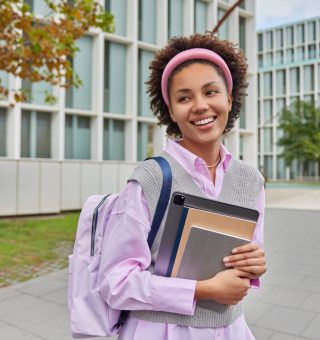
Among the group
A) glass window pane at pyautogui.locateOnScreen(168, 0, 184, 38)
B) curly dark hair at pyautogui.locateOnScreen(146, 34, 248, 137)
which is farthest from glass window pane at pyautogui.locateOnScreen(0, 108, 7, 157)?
curly dark hair at pyautogui.locateOnScreen(146, 34, 248, 137)

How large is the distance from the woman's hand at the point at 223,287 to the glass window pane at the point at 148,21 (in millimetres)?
17281

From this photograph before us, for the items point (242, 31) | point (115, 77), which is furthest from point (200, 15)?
point (115, 77)

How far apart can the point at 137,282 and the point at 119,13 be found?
16.9 metres

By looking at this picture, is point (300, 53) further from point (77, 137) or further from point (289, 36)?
point (77, 137)

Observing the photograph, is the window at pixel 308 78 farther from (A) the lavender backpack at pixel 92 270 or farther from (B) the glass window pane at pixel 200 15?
(A) the lavender backpack at pixel 92 270

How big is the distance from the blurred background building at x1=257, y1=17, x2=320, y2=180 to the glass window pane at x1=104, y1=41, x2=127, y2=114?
40.9 metres

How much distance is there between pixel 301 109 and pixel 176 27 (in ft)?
86.9

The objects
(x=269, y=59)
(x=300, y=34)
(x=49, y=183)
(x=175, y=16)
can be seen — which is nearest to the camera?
(x=49, y=183)

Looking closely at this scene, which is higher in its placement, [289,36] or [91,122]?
[289,36]

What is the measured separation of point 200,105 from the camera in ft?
4.49

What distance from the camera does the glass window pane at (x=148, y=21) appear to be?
17.5 meters

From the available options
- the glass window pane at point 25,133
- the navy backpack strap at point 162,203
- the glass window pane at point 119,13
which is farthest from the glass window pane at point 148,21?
the navy backpack strap at point 162,203

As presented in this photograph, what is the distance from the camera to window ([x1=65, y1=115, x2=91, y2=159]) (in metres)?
15.2

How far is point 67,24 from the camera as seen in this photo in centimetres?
825
